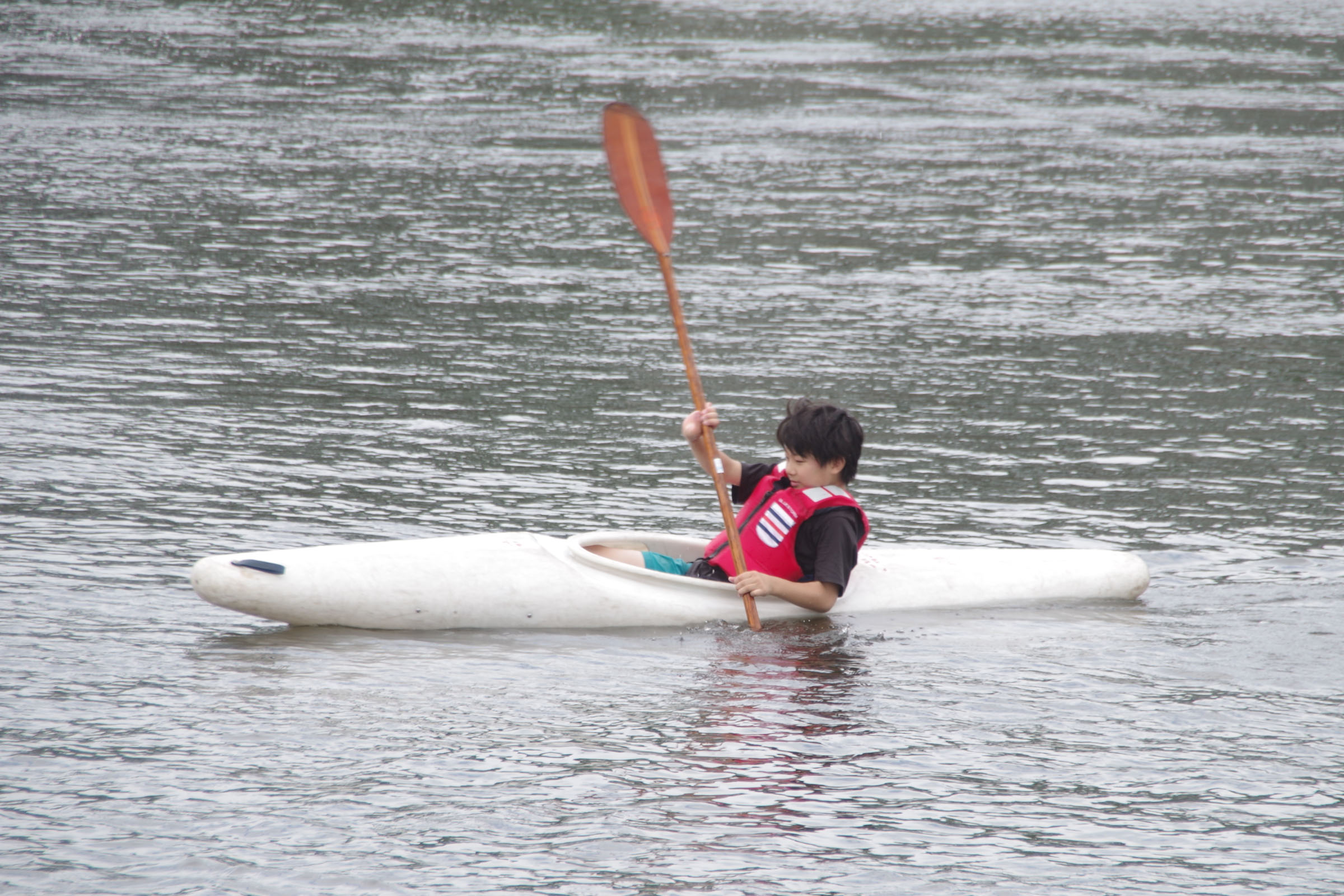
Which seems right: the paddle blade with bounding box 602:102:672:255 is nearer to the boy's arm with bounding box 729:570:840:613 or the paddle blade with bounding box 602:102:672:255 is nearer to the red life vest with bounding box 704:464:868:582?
the red life vest with bounding box 704:464:868:582

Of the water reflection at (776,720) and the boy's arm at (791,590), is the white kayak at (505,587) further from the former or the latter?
the water reflection at (776,720)

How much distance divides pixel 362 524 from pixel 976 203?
9.33 meters

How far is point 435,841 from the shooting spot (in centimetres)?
420

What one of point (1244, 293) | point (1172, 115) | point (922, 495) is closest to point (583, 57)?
point (1172, 115)

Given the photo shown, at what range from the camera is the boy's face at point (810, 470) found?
590 cm

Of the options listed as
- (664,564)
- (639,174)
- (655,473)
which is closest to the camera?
(664,564)

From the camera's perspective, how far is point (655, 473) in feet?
26.3

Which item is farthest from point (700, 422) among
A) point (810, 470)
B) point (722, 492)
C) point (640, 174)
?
point (640, 174)

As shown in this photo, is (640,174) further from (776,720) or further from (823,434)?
(776,720)

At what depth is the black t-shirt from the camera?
5883mm

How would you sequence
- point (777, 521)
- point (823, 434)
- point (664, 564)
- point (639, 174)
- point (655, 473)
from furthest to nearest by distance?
point (655, 473)
point (639, 174)
point (664, 564)
point (777, 521)
point (823, 434)

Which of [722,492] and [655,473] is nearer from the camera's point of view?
[722,492]

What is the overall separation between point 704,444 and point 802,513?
1.40 feet

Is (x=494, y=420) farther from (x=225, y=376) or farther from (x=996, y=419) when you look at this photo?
(x=996, y=419)
